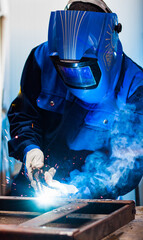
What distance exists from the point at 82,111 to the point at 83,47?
0.43 meters

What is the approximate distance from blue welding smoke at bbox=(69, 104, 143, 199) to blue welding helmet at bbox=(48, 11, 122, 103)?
246 mm

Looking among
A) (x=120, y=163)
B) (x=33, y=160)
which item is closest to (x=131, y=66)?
(x=120, y=163)

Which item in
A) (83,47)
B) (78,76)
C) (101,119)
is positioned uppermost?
(83,47)

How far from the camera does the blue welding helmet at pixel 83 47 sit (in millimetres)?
1415

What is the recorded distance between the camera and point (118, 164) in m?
1.47

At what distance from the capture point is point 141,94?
1612 mm

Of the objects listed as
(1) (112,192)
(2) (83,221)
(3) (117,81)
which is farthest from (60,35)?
(2) (83,221)

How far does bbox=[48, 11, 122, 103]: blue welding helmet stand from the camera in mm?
1415

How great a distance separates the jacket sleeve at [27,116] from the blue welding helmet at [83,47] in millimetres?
314

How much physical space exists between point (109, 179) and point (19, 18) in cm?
138

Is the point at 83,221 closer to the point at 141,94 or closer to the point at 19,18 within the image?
the point at 141,94

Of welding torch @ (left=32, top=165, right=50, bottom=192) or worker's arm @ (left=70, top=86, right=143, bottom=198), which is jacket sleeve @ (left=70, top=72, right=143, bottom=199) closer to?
worker's arm @ (left=70, top=86, right=143, bottom=198)

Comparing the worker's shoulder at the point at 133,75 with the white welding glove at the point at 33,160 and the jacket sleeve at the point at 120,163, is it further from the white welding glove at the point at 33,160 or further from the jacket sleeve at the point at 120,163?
the white welding glove at the point at 33,160

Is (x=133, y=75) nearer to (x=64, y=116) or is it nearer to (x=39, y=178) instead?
(x=64, y=116)
